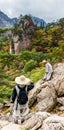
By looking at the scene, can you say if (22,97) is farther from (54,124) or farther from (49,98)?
(54,124)

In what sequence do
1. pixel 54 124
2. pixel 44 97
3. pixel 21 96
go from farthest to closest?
pixel 44 97 → pixel 21 96 → pixel 54 124

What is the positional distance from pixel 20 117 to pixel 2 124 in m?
0.72

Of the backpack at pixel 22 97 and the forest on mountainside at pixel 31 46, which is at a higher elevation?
the backpack at pixel 22 97

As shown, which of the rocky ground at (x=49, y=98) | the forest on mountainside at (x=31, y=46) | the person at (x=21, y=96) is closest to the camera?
the person at (x=21, y=96)

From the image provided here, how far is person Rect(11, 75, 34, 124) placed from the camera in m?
9.54

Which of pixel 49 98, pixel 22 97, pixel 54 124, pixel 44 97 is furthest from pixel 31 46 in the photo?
pixel 54 124

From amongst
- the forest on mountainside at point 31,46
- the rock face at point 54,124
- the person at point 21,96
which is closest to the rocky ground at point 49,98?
the person at point 21,96

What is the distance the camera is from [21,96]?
376 inches

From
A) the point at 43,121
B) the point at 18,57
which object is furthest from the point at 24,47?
the point at 43,121

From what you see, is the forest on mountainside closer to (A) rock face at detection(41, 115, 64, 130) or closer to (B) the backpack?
(B) the backpack

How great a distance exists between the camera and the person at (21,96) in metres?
9.54

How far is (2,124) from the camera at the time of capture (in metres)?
9.28

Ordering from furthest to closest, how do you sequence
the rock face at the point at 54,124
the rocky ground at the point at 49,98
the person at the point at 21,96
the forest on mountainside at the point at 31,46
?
the forest on mountainside at the point at 31,46, the rocky ground at the point at 49,98, the person at the point at 21,96, the rock face at the point at 54,124

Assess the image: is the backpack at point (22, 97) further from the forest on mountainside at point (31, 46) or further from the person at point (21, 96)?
the forest on mountainside at point (31, 46)
